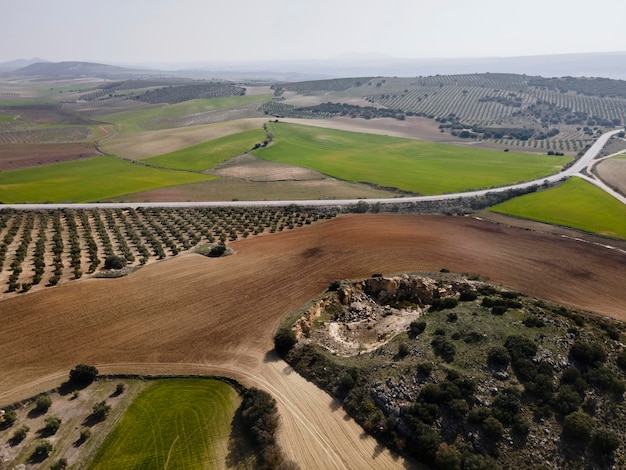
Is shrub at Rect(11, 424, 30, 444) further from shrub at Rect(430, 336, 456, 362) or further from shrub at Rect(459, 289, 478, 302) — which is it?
shrub at Rect(459, 289, 478, 302)

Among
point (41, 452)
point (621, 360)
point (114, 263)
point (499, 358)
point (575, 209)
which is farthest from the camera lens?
point (575, 209)

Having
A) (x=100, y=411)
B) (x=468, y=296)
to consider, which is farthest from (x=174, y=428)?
(x=468, y=296)

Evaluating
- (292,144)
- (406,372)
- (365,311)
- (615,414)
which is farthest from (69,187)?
(615,414)

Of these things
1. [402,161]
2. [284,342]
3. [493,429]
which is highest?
[493,429]

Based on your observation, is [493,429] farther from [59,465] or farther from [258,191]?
[258,191]

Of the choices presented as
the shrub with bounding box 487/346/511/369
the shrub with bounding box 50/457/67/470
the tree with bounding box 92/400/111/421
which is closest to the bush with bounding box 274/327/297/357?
the tree with bounding box 92/400/111/421

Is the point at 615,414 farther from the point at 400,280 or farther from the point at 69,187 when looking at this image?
the point at 69,187

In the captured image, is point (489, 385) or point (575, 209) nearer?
point (489, 385)
